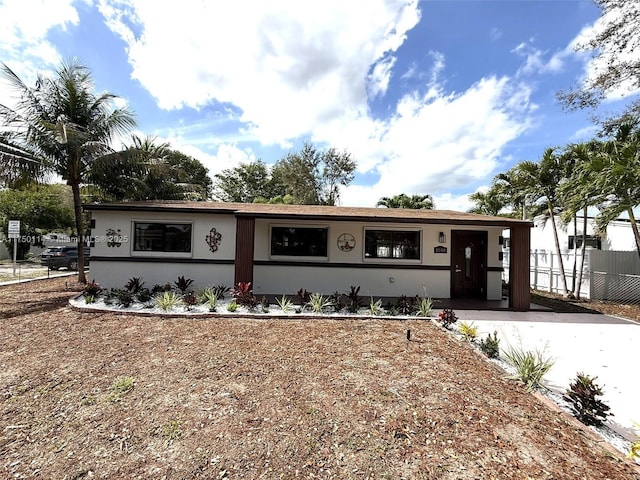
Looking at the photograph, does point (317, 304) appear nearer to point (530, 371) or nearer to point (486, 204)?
point (530, 371)

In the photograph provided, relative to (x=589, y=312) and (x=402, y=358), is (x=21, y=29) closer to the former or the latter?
(x=402, y=358)

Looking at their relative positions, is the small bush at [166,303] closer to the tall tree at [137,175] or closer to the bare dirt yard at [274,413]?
the bare dirt yard at [274,413]

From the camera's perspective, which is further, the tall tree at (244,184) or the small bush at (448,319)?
the tall tree at (244,184)

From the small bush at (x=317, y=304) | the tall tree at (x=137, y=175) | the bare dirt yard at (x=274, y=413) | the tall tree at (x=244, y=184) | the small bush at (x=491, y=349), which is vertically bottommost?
the bare dirt yard at (x=274, y=413)

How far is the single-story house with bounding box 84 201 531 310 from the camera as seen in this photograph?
9.05 m

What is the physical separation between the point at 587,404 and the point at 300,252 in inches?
294

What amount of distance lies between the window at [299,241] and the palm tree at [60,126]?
7.36m

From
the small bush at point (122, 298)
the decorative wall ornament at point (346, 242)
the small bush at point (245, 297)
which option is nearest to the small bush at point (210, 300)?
the small bush at point (245, 297)

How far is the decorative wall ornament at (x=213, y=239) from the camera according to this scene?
9195 millimetres

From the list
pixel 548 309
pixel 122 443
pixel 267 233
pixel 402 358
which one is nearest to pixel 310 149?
pixel 267 233

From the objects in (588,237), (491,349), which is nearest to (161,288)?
(491,349)

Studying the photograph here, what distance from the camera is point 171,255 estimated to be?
9.17 meters

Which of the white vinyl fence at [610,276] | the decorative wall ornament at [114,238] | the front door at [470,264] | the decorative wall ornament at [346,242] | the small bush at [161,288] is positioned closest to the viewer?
the small bush at [161,288]

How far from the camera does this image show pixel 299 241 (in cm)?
962
